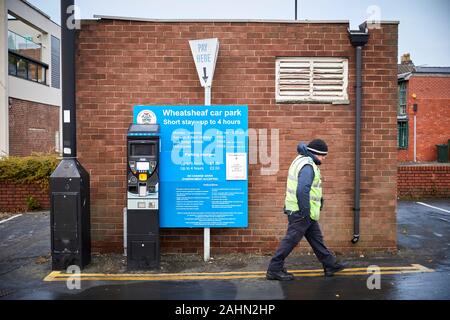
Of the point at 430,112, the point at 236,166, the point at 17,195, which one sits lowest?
the point at 17,195

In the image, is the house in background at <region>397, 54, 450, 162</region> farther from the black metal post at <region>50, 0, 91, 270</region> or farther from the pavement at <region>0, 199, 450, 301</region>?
the black metal post at <region>50, 0, 91, 270</region>

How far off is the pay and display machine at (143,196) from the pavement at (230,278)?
0.27 meters

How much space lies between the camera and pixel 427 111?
29984 millimetres

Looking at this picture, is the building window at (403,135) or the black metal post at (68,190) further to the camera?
the building window at (403,135)

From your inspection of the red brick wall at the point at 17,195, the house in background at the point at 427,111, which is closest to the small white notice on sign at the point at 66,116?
the red brick wall at the point at 17,195

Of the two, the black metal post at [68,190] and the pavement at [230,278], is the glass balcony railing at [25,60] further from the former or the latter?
the black metal post at [68,190]

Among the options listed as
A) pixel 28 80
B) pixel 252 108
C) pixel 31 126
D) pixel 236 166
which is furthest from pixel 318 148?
pixel 31 126

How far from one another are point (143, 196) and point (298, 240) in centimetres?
222

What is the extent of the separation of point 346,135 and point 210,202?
2442 millimetres

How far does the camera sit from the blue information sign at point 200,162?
7383 mm

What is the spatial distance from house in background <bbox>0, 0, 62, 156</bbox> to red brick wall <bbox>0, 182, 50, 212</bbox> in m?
6.36

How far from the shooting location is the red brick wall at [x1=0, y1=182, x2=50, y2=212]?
12.6 metres

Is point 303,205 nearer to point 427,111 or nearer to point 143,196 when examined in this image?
point 143,196

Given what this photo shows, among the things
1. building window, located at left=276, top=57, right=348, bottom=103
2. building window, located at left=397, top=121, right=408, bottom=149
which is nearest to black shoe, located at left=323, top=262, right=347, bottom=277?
building window, located at left=276, top=57, right=348, bottom=103
